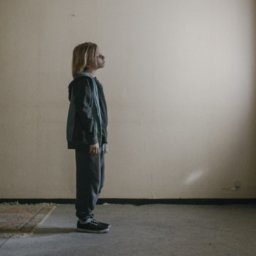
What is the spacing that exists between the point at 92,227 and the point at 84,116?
74cm

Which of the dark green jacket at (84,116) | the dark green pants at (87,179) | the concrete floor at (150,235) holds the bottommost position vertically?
the concrete floor at (150,235)

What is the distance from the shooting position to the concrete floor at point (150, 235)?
83.4 inches

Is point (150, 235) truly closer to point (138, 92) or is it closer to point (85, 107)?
point (85, 107)

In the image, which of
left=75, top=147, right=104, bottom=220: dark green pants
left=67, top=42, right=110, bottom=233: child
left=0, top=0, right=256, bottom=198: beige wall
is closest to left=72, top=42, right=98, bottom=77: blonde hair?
left=67, top=42, right=110, bottom=233: child

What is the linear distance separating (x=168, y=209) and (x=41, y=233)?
3.75 ft

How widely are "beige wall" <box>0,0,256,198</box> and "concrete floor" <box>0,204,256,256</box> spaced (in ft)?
1.09

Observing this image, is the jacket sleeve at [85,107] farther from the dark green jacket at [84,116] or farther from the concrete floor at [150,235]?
the concrete floor at [150,235]

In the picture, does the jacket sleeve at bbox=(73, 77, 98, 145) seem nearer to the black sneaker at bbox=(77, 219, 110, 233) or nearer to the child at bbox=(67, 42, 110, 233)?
the child at bbox=(67, 42, 110, 233)

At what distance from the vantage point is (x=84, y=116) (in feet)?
7.70

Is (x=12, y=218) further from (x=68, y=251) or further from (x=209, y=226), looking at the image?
(x=209, y=226)

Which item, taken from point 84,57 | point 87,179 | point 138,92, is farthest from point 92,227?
point 138,92

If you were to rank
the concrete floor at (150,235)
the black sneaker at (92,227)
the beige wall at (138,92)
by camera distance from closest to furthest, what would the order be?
the concrete floor at (150,235)
the black sneaker at (92,227)
the beige wall at (138,92)

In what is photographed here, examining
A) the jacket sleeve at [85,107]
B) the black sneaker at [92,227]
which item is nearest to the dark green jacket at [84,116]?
the jacket sleeve at [85,107]

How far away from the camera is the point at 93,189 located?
2.43 m
